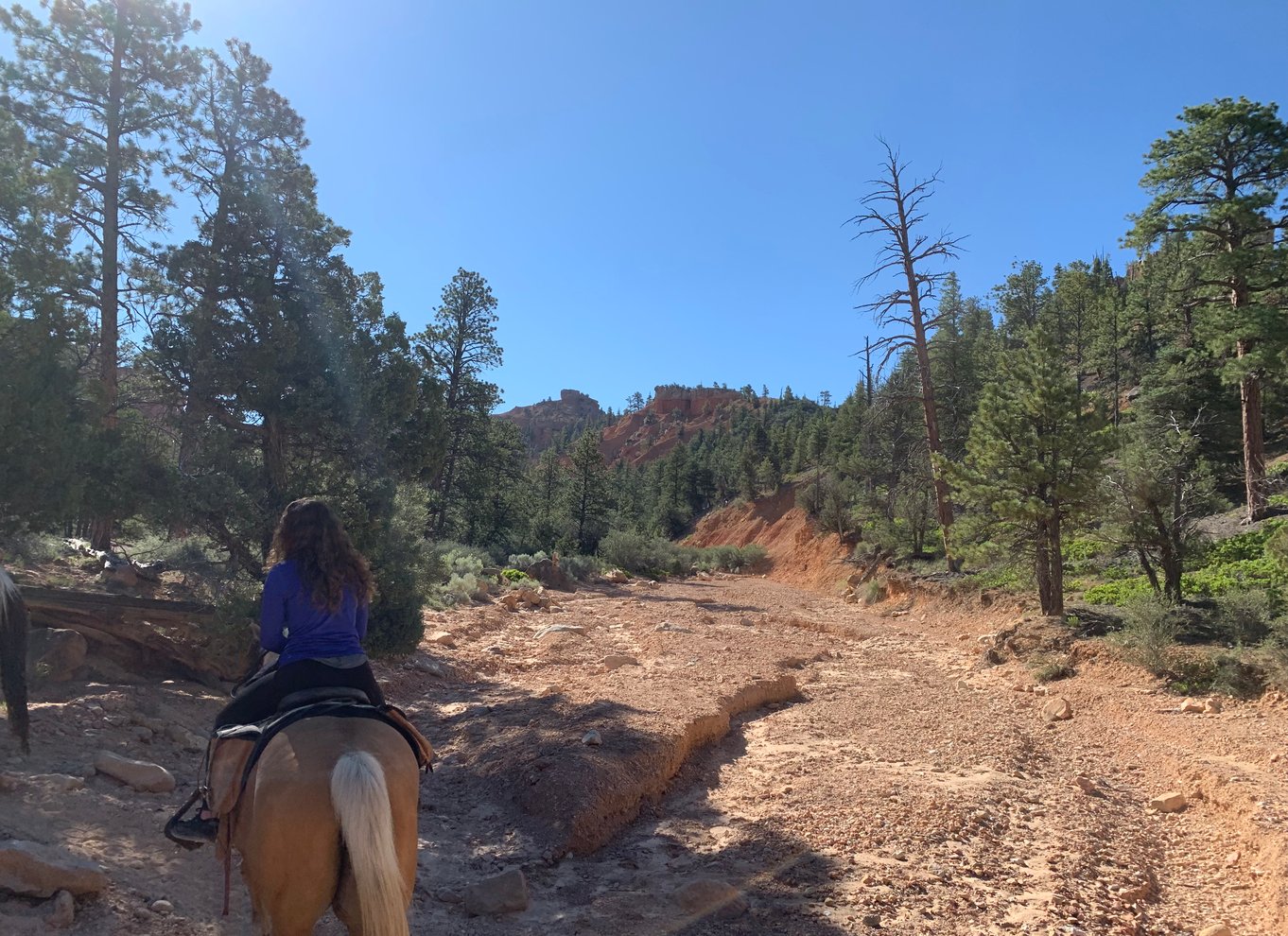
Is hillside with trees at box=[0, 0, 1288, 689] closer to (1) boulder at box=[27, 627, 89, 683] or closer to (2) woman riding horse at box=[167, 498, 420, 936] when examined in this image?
(1) boulder at box=[27, 627, 89, 683]

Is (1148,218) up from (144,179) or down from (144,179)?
up

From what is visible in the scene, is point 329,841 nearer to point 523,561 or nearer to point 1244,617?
point 1244,617

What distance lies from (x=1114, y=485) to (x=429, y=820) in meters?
10.6

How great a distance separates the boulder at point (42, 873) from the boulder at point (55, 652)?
3502 millimetres

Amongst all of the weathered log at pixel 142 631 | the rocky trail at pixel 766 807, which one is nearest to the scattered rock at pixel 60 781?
the rocky trail at pixel 766 807

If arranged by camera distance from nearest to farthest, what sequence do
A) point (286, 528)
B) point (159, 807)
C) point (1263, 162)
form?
1. point (286, 528)
2. point (159, 807)
3. point (1263, 162)

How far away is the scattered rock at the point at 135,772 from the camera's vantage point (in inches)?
203

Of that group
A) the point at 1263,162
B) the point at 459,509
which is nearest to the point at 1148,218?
the point at 1263,162

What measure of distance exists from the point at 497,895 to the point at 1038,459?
36.9ft

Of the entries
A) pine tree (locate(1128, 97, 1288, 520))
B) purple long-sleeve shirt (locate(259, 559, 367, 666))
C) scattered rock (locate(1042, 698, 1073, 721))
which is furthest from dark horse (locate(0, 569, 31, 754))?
pine tree (locate(1128, 97, 1288, 520))

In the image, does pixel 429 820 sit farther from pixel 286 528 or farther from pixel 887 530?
pixel 887 530

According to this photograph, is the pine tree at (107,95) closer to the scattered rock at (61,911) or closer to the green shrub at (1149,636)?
the scattered rock at (61,911)

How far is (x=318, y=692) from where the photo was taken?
3.68m

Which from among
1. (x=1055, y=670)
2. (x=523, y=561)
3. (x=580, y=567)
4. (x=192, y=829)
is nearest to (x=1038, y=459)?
(x=1055, y=670)
